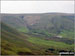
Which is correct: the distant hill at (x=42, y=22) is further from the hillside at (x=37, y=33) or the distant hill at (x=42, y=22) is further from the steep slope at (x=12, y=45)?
the steep slope at (x=12, y=45)

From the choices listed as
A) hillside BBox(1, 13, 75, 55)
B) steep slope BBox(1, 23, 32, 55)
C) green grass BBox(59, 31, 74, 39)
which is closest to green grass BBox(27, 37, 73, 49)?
hillside BBox(1, 13, 75, 55)

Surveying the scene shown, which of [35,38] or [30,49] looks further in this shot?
Result: [35,38]

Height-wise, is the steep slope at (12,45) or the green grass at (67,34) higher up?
the steep slope at (12,45)

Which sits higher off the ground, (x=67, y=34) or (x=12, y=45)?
(x=12, y=45)

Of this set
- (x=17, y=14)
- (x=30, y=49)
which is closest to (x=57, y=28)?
(x=17, y=14)

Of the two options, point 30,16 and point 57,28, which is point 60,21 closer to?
point 57,28

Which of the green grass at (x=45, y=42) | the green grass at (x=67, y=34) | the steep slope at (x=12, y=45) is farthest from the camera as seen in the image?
the green grass at (x=67, y=34)

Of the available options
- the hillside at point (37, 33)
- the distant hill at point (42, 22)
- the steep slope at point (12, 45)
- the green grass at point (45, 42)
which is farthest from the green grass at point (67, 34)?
the steep slope at point (12, 45)

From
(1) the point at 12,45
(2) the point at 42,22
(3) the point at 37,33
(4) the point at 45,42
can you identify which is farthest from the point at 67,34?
(1) the point at 12,45

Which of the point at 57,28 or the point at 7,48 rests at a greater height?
the point at 7,48

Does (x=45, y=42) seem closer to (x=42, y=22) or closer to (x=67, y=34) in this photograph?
(x=67, y=34)

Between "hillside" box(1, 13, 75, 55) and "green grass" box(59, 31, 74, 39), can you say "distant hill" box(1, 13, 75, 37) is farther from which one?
"green grass" box(59, 31, 74, 39)
